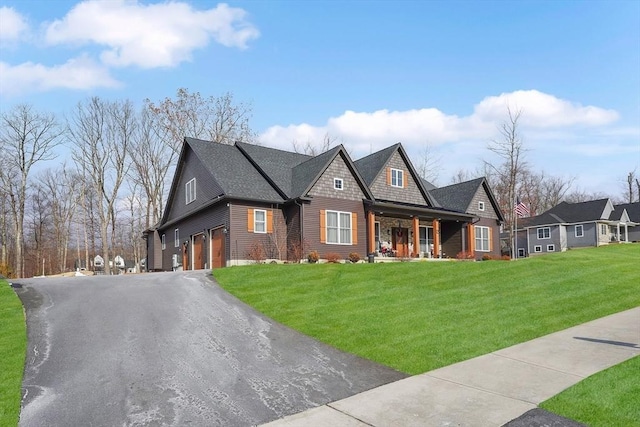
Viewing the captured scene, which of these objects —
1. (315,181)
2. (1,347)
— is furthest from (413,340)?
(315,181)

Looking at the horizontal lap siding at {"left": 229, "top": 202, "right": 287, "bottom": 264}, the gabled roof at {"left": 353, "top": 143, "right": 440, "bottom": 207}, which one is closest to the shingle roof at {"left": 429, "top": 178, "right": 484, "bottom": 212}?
the gabled roof at {"left": 353, "top": 143, "right": 440, "bottom": 207}

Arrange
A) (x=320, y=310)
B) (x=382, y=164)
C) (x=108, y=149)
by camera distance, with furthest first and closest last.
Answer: (x=108, y=149) < (x=382, y=164) < (x=320, y=310)

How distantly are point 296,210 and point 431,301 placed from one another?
11689 millimetres

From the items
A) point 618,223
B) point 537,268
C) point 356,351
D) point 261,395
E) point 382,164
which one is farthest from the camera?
point 618,223

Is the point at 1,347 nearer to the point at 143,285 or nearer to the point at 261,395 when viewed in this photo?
the point at 261,395

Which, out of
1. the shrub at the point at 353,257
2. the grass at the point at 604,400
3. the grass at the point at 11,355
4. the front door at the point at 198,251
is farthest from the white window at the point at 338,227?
the grass at the point at 604,400

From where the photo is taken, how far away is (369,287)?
1309 cm

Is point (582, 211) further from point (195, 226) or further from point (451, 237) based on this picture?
point (195, 226)

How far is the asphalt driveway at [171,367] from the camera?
563 cm

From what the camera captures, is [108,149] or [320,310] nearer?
[320,310]

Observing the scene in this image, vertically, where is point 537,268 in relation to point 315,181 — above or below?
below

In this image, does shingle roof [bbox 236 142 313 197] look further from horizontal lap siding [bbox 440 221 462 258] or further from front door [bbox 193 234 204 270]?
horizontal lap siding [bbox 440 221 462 258]

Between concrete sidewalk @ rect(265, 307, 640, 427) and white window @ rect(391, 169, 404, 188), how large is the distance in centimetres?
1892

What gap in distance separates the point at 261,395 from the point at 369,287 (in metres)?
7.31
